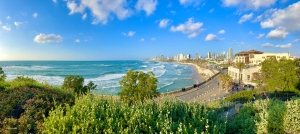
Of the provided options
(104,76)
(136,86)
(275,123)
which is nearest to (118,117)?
(275,123)

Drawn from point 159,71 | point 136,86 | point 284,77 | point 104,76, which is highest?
point 284,77

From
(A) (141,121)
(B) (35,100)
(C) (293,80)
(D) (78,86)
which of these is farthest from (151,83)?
(C) (293,80)

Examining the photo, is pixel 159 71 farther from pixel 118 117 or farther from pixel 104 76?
pixel 118 117

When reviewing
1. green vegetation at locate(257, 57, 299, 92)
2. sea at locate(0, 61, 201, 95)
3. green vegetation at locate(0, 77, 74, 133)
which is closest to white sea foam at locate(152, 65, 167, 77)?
sea at locate(0, 61, 201, 95)

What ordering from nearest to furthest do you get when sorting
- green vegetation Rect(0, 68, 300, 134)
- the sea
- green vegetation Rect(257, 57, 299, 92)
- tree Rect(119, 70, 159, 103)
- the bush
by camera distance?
green vegetation Rect(0, 68, 300, 134) < the bush < tree Rect(119, 70, 159, 103) < green vegetation Rect(257, 57, 299, 92) < the sea

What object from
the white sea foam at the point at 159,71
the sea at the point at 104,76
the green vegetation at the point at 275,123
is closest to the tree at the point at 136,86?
the sea at the point at 104,76

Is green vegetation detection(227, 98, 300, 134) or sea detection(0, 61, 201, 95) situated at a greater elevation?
green vegetation detection(227, 98, 300, 134)

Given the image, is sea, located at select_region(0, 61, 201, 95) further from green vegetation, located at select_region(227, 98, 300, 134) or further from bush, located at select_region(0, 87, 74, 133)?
green vegetation, located at select_region(227, 98, 300, 134)

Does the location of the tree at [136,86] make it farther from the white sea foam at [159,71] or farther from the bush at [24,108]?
the white sea foam at [159,71]

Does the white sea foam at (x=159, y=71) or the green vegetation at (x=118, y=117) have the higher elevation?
the green vegetation at (x=118, y=117)

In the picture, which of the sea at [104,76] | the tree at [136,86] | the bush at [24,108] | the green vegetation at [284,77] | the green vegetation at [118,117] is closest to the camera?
the green vegetation at [118,117]

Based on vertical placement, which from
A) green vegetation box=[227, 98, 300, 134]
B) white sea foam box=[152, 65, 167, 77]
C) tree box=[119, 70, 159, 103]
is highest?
green vegetation box=[227, 98, 300, 134]

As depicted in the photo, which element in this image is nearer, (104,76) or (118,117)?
(118,117)

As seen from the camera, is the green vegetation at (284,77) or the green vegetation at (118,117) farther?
the green vegetation at (284,77)
